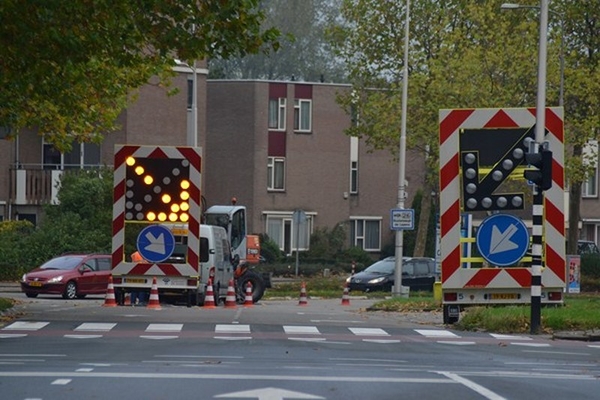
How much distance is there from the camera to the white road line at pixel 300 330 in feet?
67.6

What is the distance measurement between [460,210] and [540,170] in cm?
140

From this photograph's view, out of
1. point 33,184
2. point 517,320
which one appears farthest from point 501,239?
point 33,184

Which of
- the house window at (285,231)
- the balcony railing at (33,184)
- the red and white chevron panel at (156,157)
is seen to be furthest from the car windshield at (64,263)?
the house window at (285,231)

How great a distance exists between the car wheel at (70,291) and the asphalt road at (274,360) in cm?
1604

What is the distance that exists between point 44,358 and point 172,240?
11.7 meters

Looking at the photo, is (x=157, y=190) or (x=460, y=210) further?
(x=157, y=190)

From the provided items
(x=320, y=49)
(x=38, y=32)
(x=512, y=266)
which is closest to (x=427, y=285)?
(x=512, y=266)

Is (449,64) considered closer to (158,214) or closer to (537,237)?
(158,214)

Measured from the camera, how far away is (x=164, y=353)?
1605 cm

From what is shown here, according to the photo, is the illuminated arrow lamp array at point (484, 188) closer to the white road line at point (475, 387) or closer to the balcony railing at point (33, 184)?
the white road line at point (475, 387)

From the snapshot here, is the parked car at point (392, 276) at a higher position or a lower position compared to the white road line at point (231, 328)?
lower

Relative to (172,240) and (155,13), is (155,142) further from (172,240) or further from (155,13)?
(155,13)

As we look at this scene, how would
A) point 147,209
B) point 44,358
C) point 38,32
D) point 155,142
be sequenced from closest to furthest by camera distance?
point 44,358
point 38,32
point 147,209
point 155,142

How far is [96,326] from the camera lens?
21.2 m
